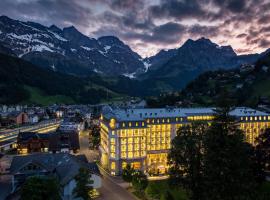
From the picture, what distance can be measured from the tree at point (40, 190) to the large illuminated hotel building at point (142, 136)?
179 feet

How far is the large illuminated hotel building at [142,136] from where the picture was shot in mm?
113938

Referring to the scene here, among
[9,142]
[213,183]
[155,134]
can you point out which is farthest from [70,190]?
[9,142]

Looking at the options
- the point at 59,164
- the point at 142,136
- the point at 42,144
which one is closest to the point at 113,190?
the point at 59,164

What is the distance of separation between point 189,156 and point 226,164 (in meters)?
24.0

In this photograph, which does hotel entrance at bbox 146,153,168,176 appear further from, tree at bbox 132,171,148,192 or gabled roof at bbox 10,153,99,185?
gabled roof at bbox 10,153,99,185

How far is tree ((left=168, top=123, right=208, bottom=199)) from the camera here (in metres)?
70.6

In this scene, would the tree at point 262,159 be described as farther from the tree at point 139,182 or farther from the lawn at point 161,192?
the tree at point 139,182

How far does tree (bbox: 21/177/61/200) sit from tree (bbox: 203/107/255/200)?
93.3ft

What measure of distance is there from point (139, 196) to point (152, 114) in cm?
5038

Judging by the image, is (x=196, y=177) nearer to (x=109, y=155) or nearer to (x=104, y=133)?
(x=109, y=155)

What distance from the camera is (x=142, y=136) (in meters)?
118

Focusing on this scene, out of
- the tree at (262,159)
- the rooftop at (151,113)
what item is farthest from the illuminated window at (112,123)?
the tree at (262,159)

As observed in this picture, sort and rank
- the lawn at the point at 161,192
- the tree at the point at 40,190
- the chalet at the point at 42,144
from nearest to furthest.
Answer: the tree at the point at 40,190 → the lawn at the point at 161,192 → the chalet at the point at 42,144

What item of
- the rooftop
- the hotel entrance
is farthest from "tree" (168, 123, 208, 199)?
the rooftop
